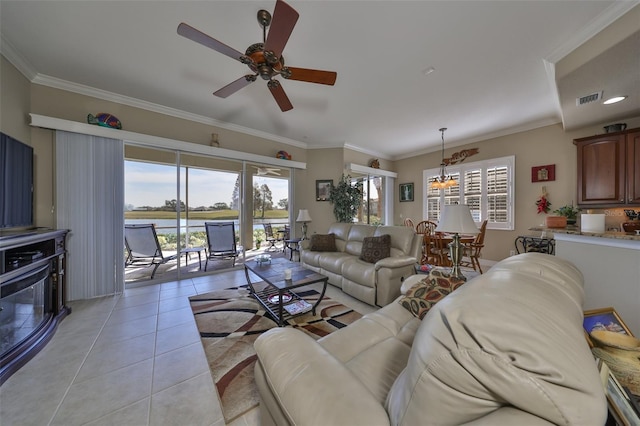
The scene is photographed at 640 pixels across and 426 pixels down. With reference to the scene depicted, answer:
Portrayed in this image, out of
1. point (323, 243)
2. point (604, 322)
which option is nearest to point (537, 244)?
point (604, 322)

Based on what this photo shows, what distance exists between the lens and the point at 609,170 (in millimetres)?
3242

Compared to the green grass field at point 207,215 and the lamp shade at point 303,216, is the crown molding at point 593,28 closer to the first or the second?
the lamp shade at point 303,216

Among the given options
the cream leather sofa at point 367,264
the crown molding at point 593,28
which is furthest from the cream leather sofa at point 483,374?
the crown molding at point 593,28

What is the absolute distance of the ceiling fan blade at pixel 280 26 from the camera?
144cm

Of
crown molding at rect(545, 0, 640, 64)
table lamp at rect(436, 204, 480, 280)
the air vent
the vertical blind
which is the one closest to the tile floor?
the vertical blind

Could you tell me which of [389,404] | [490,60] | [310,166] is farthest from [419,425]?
[310,166]

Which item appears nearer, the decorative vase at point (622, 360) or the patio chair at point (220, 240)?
the decorative vase at point (622, 360)

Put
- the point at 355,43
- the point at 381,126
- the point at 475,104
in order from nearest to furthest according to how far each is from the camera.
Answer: the point at 355,43, the point at 475,104, the point at 381,126

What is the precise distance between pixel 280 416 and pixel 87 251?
3.73 meters

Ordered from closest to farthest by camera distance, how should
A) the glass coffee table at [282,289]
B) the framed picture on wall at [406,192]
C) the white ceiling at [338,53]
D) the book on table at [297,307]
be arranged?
the white ceiling at [338,53]
the glass coffee table at [282,289]
the book on table at [297,307]
the framed picture on wall at [406,192]

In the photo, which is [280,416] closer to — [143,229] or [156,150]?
[143,229]

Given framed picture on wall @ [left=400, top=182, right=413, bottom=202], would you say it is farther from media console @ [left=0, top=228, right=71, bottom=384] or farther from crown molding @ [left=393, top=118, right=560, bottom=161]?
media console @ [left=0, top=228, right=71, bottom=384]

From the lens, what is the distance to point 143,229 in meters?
3.70

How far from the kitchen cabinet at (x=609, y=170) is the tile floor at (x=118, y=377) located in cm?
517
